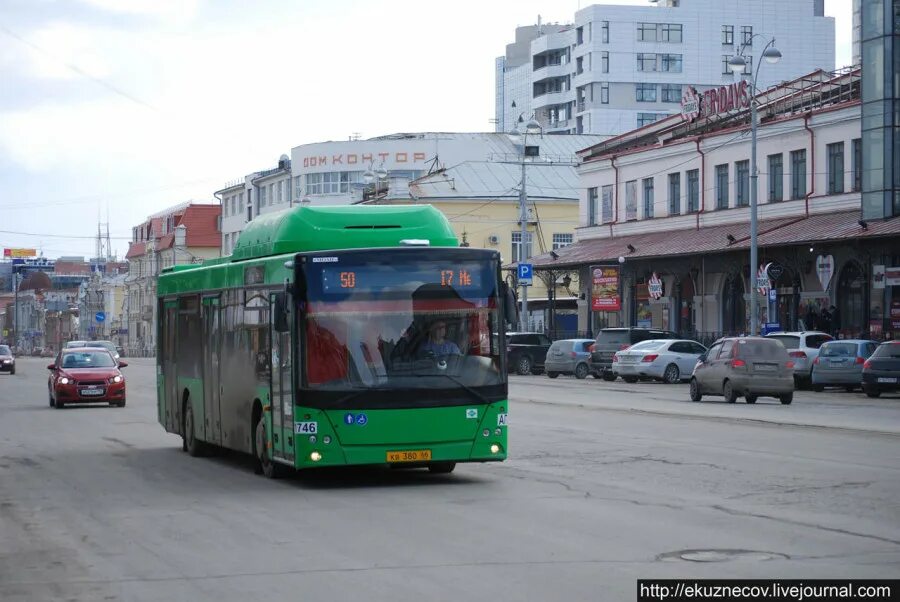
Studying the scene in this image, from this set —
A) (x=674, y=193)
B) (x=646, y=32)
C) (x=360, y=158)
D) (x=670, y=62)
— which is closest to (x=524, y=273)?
(x=674, y=193)

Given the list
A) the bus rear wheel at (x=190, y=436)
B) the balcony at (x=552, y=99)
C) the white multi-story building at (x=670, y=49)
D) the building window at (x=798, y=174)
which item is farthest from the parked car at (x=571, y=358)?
the balcony at (x=552, y=99)

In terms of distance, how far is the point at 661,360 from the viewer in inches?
1928

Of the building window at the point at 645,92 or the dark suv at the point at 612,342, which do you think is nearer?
the dark suv at the point at 612,342

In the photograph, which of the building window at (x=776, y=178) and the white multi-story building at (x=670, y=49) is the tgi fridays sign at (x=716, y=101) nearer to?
the building window at (x=776, y=178)

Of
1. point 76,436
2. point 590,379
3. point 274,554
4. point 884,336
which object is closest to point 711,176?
point 590,379

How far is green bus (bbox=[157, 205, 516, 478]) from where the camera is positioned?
15.8 meters

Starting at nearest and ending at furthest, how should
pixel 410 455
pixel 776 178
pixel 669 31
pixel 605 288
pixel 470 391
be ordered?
1. pixel 410 455
2. pixel 470 391
3. pixel 776 178
4. pixel 605 288
5. pixel 669 31

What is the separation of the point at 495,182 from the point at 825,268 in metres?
42.4

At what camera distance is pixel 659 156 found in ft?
216

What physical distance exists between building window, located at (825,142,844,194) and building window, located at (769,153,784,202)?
124 inches

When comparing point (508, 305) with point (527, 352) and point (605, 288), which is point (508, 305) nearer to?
point (605, 288)

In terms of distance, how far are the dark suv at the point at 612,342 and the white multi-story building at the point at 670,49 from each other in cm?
6761

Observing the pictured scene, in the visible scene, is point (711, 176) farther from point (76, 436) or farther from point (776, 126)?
point (76, 436)

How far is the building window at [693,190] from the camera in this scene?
62.9m
